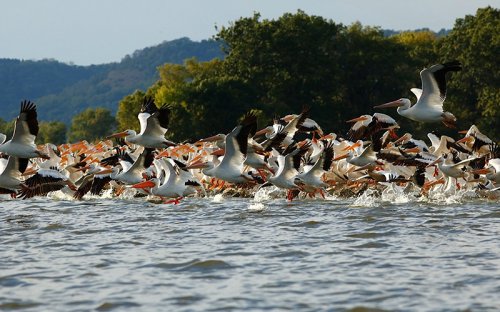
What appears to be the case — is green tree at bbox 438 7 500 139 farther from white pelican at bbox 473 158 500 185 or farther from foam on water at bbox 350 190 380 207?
white pelican at bbox 473 158 500 185

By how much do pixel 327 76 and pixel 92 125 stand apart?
46.0 m

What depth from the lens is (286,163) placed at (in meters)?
14.9

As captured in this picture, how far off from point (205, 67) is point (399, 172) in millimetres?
38698

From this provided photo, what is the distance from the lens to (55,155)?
822 inches

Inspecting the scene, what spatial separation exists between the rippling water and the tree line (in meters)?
22.9

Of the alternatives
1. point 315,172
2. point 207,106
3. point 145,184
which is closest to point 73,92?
point 207,106

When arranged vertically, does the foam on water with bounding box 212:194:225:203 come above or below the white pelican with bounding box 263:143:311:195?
below

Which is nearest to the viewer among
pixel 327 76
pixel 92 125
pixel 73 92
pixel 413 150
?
pixel 413 150

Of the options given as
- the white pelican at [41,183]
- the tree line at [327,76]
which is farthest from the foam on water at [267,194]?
the tree line at [327,76]

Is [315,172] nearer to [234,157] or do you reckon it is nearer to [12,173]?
[234,157]

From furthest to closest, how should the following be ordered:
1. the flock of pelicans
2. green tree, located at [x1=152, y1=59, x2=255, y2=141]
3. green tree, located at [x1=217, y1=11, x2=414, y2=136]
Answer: green tree, located at [x1=217, y1=11, x2=414, y2=136]
green tree, located at [x1=152, y1=59, x2=255, y2=141]
the flock of pelicans

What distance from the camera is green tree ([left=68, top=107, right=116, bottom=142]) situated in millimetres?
83875

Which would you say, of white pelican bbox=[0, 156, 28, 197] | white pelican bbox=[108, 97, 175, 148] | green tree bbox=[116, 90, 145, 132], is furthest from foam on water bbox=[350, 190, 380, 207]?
green tree bbox=[116, 90, 145, 132]

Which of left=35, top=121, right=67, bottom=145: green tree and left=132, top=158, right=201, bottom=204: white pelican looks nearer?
left=132, top=158, right=201, bottom=204: white pelican
